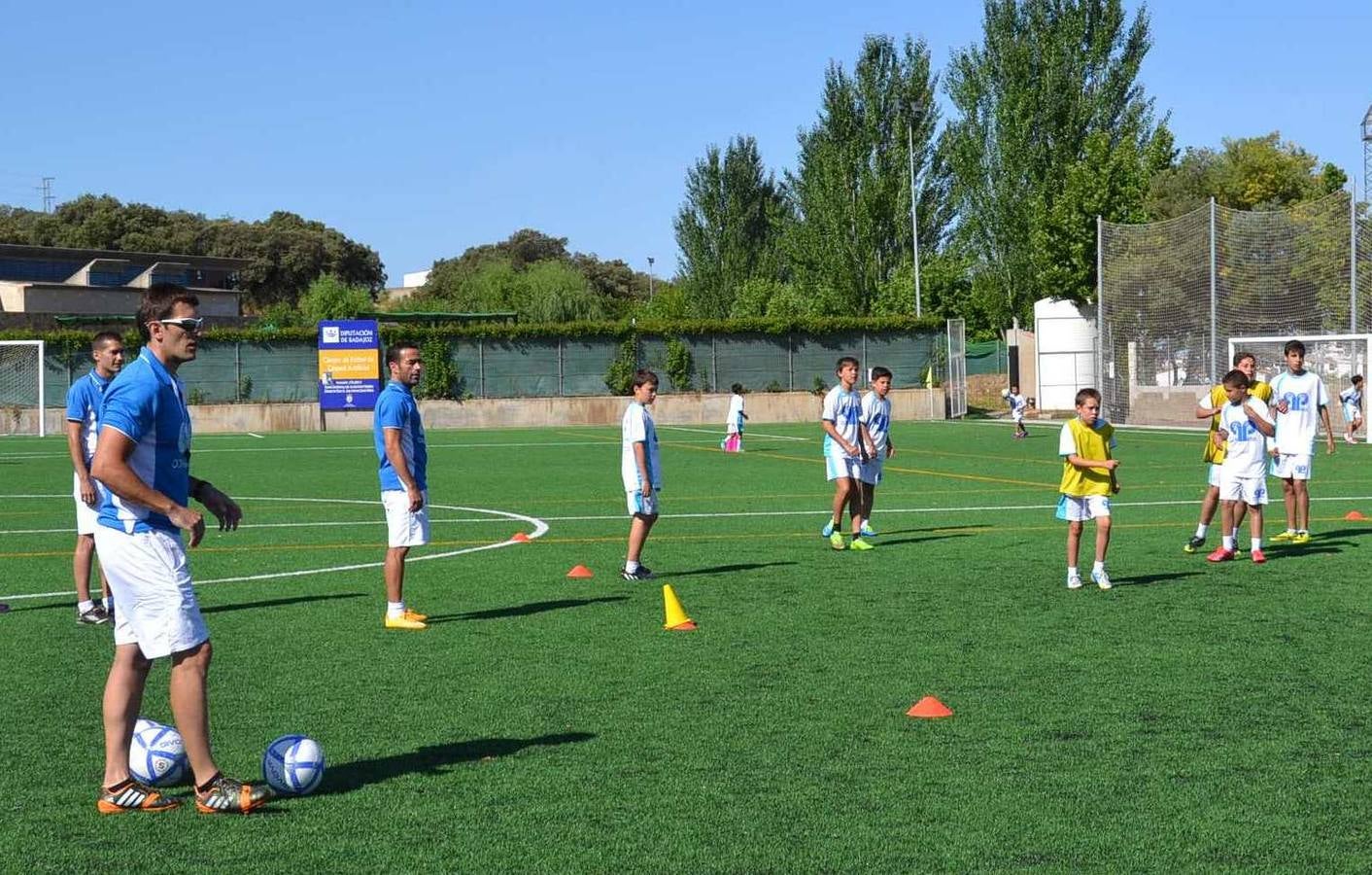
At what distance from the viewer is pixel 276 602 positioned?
12.6 m

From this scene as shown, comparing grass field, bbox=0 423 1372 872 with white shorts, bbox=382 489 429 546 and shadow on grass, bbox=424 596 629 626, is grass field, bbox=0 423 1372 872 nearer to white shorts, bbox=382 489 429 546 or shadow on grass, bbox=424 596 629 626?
shadow on grass, bbox=424 596 629 626

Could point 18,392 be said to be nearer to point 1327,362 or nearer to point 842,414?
point 1327,362

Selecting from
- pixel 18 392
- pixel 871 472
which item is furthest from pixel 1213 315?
pixel 18 392

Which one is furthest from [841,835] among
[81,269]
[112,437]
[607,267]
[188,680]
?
[607,267]

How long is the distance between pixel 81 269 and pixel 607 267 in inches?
1973

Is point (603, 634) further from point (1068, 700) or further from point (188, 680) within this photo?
point (188, 680)

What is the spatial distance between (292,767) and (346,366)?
4964 cm

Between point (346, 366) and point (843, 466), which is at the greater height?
point (346, 366)

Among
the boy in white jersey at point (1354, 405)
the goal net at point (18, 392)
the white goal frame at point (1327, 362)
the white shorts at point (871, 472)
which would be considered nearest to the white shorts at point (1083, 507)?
the white shorts at point (871, 472)

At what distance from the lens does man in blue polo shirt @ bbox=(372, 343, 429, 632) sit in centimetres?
1119

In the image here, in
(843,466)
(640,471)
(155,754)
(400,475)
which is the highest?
(400,475)

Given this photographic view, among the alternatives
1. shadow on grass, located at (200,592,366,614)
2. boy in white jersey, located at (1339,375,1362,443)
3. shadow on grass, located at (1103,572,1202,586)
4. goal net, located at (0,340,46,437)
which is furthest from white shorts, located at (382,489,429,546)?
goal net, located at (0,340,46,437)

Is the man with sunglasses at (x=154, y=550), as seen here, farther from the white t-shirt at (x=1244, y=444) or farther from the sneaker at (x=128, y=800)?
the white t-shirt at (x=1244, y=444)

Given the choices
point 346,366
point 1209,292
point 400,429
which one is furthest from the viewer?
point 346,366
